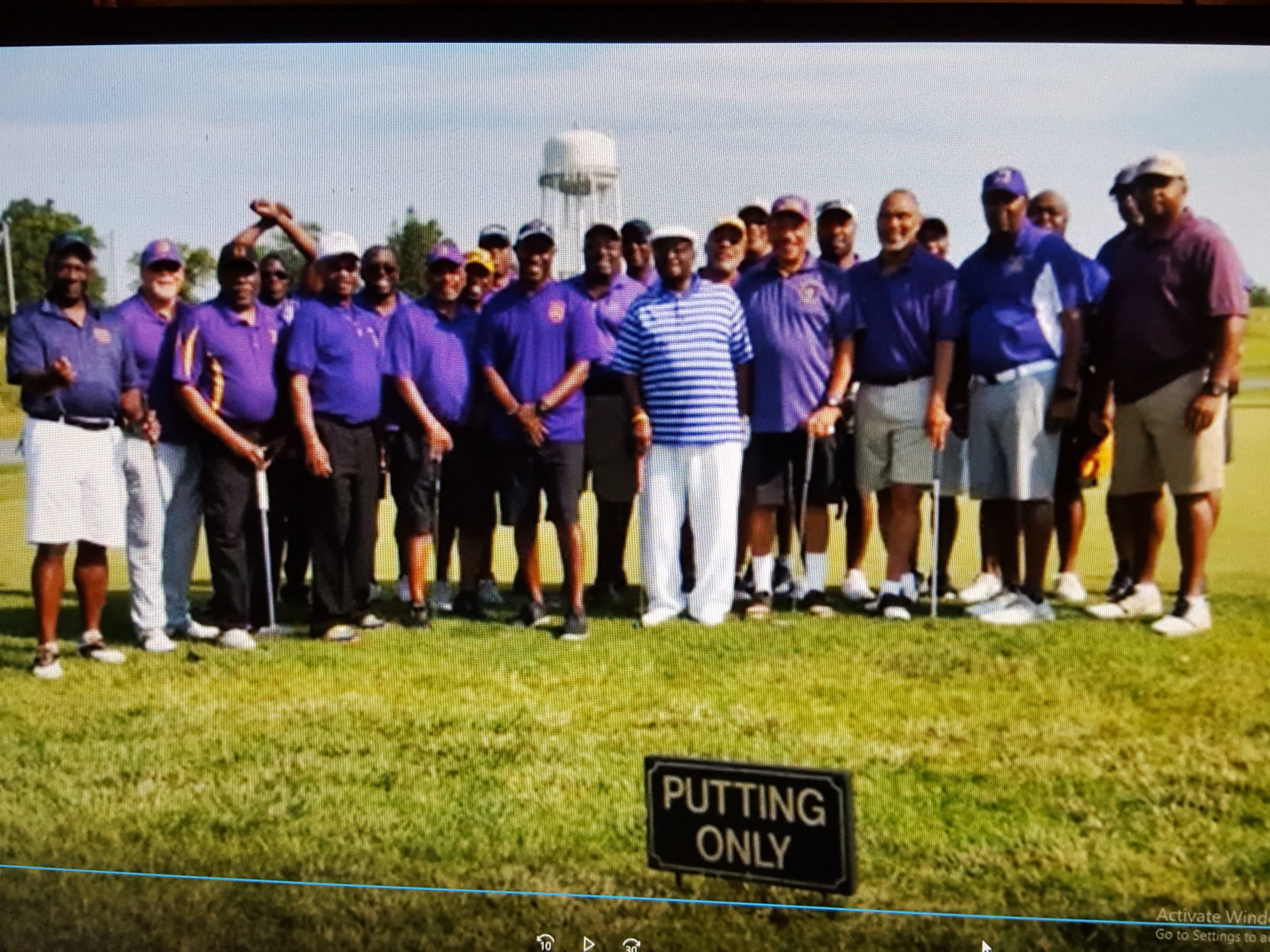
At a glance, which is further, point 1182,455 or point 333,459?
point 333,459

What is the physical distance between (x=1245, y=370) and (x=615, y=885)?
1.23 m

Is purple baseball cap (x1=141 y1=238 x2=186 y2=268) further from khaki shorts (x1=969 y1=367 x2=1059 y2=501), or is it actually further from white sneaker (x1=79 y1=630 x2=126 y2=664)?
khaki shorts (x1=969 y1=367 x2=1059 y2=501)

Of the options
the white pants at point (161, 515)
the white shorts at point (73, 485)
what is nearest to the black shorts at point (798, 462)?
the white pants at point (161, 515)

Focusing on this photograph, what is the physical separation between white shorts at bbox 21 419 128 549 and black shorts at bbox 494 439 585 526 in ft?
2.36

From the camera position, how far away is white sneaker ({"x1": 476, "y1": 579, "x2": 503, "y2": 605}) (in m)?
2.42

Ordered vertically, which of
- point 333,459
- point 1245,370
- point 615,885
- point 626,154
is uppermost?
point 626,154

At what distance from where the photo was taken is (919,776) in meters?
2.19

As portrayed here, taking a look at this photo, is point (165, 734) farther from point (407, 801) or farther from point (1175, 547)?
point (1175, 547)

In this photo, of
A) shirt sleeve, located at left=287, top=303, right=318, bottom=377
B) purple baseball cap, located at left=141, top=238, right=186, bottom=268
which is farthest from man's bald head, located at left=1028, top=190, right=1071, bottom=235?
purple baseball cap, located at left=141, top=238, right=186, bottom=268

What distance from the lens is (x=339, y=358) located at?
2541 mm

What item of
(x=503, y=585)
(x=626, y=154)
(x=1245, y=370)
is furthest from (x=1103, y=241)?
(x=503, y=585)

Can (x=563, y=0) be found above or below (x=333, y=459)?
above

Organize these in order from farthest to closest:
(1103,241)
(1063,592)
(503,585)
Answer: (503,585), (1063,592), (1103,241)

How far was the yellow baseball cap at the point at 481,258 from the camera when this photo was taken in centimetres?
231
